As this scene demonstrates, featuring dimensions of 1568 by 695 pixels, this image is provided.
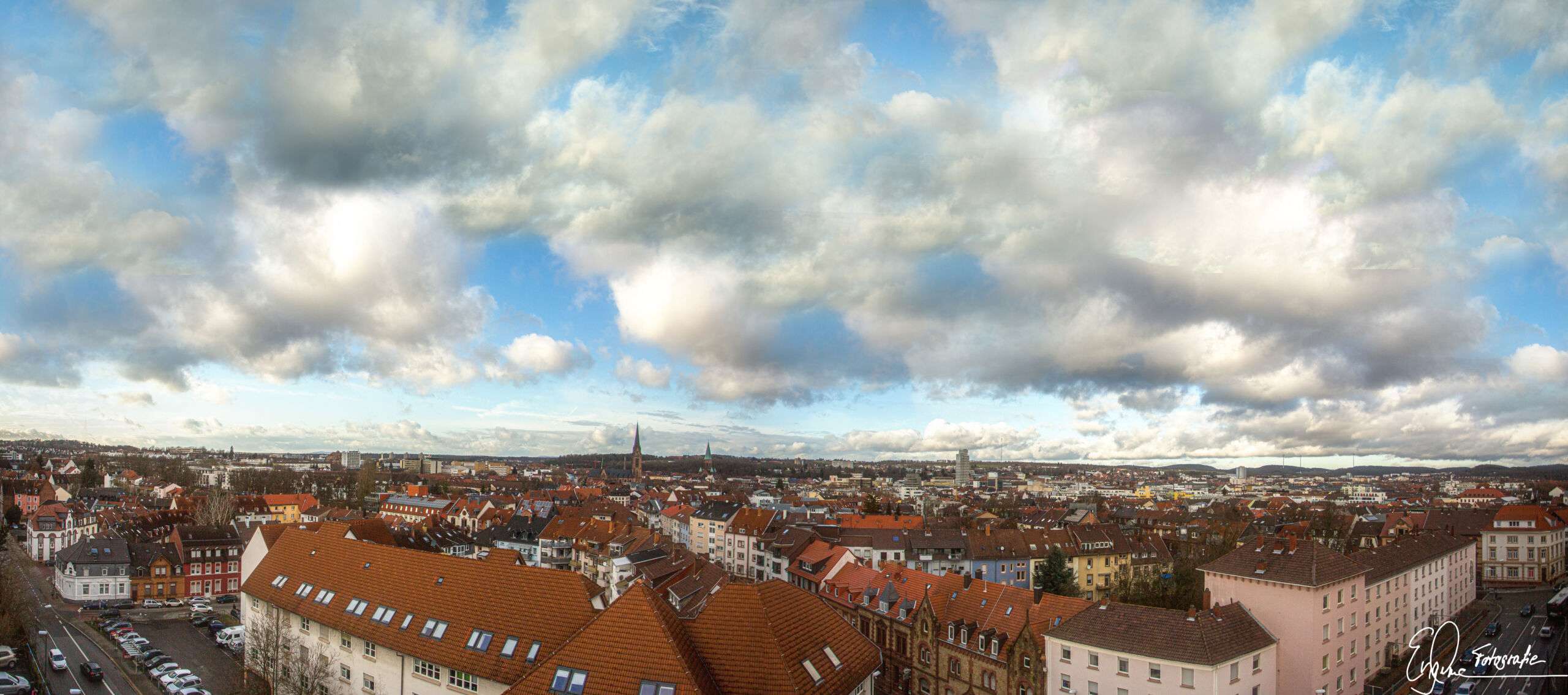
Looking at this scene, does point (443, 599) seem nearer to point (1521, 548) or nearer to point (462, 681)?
point (462, 681)

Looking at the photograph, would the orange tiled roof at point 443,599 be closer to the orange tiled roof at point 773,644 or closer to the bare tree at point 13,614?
the orange tiled roof at point 773,644

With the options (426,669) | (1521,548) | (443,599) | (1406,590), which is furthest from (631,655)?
(1521,548)

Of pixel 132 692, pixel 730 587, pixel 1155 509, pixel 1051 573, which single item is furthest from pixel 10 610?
Result: pixel 1155 509

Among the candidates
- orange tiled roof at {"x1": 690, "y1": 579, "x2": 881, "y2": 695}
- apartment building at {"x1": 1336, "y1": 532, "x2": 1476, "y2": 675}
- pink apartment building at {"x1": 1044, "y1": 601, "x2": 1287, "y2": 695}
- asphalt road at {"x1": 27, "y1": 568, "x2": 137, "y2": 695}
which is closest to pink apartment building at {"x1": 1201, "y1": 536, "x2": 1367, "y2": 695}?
pink apartment building at {"x1": 1044, "y1": 601, "x2": 1287, "y2": 695}

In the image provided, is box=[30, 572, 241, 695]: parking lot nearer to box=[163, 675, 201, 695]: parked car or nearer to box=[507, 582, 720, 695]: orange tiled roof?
box=[163, 675, 201, 695]: parked car

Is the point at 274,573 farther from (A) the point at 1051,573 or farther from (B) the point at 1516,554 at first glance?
(B) the point at 1516,554
